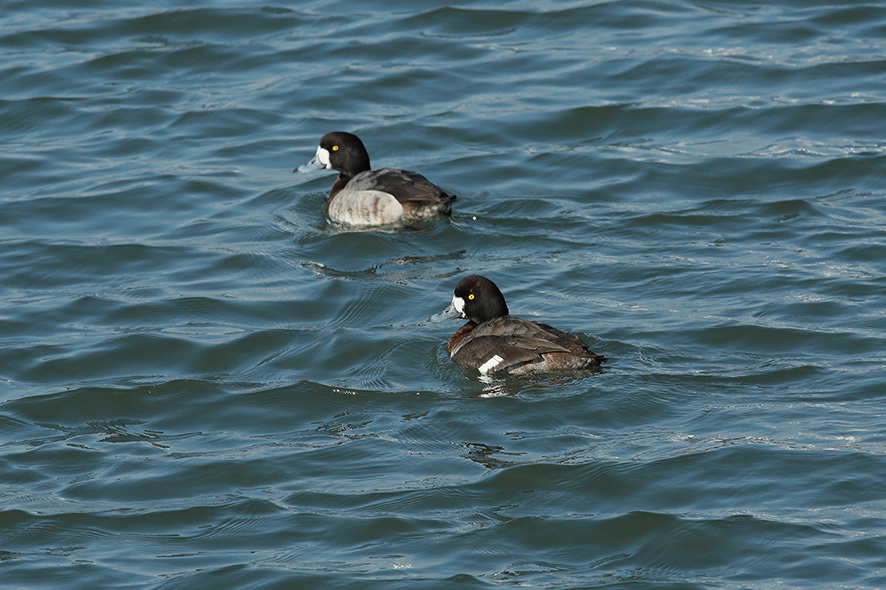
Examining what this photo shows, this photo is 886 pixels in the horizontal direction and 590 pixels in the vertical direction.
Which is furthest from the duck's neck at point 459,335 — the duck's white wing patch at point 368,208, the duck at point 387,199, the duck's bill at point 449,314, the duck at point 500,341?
the duck's white wing patch at point 368,208

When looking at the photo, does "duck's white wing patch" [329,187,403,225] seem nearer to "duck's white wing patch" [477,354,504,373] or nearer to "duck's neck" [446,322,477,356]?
"duck's neck" [446,322,477,356]

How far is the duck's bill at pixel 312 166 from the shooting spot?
1359 cm

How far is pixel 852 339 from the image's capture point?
9156 mm

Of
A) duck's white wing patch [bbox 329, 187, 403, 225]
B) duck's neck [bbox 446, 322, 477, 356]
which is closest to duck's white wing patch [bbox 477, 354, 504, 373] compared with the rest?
duck's neck [bbox 446, 322, 477, 356]

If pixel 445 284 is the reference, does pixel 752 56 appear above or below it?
above

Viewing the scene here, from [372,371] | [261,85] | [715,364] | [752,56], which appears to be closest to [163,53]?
[261,85]

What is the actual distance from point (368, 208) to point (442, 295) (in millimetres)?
2144

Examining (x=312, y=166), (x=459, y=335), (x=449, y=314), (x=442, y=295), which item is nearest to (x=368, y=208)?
(x=312, y=166)

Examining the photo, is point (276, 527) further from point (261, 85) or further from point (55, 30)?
point (55, 30)

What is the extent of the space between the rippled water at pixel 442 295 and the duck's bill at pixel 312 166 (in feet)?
0.89

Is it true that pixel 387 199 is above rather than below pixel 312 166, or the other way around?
below

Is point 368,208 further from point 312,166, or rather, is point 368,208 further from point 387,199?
point 312,166

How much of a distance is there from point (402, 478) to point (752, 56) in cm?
1037

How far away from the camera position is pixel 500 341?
9.24 m
